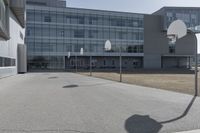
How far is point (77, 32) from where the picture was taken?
67.9 meters

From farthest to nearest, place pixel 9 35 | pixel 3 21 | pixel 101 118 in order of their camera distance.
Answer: pixel 9 35 → pixel 3 21 → pixel 101 118

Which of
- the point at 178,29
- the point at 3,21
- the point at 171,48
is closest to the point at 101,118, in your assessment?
the point at 178,29

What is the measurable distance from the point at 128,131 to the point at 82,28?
6323 centimetres

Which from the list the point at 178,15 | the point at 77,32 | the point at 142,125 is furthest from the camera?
the point at 178,15

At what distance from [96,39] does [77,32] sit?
561 centimetres

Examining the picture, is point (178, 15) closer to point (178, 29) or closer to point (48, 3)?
point (48, 3)

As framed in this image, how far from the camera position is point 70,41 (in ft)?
219

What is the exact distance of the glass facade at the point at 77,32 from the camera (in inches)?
2494

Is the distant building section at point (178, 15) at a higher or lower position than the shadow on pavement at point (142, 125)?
higher

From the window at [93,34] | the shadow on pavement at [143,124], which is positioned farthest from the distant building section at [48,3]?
the shadow on pavement at [143,124]

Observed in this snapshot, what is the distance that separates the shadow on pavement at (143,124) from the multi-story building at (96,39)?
58025mm

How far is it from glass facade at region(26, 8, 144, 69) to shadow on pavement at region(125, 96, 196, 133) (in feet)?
191

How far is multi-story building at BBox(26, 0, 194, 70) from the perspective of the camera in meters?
63.6

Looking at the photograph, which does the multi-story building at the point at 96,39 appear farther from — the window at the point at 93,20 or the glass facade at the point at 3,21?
the glass facade at the point at 3,21
